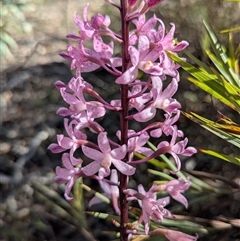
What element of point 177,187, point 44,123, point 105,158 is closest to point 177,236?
point 177,187

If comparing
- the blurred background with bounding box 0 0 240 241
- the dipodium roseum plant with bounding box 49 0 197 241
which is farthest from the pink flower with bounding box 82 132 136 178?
the blurred background with bounding box 0 0 240 241

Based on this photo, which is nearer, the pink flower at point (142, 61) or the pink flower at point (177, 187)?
the pink flower at point (142, 61)

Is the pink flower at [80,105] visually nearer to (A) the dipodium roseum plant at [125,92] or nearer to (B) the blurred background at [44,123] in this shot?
(A) the dipodium roseum plant at [125,92]

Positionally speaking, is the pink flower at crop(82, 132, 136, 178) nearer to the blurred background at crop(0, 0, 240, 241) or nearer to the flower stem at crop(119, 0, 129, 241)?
the flower stem at crop(119, 0, 129, 241)

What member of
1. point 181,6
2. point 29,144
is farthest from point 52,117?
point 181,6

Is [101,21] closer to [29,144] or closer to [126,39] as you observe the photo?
[126,39]

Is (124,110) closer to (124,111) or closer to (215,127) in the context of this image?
(124,111)

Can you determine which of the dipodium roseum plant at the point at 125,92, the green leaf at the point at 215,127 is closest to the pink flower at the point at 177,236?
the dipodium roseum plant at the point at 125,92
